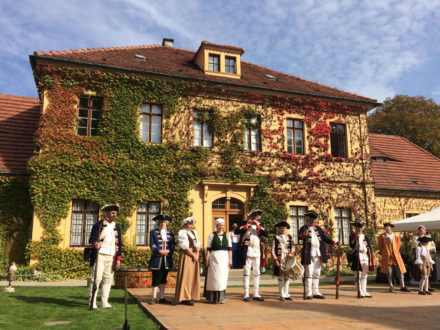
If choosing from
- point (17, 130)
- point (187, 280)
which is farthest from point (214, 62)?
point (187, 280)

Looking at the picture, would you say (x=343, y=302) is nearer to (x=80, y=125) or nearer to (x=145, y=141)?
(x=145, y=141)

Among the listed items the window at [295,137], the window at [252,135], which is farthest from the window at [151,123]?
the window at [295,137]

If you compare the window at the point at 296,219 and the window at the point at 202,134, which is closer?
the window at the point at 202,134

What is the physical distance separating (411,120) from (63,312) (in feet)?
Answer: 110

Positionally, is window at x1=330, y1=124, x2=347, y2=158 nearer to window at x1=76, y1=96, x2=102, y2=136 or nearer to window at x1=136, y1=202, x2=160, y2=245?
window at x1=136, y1=202, x2=160, y2=245

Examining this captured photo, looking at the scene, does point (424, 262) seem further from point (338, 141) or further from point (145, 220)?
point (145, 220)

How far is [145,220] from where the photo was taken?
15367 millimetres

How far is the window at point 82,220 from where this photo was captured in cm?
1447

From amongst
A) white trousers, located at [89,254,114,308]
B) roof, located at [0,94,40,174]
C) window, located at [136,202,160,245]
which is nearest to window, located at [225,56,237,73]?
window, located at [136,202,160,245]

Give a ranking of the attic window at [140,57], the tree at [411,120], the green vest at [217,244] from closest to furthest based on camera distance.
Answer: the green vest at [217,244] < the attic window at [140,57] < the tree at [411,120]

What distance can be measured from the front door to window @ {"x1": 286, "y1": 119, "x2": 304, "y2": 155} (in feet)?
12.1

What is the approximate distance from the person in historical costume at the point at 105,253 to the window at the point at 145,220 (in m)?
7.24

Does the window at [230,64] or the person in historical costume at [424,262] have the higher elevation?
the window at [230,64]

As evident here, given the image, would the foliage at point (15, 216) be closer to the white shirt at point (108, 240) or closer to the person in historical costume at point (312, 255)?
the white shirt at point (108, 240)
